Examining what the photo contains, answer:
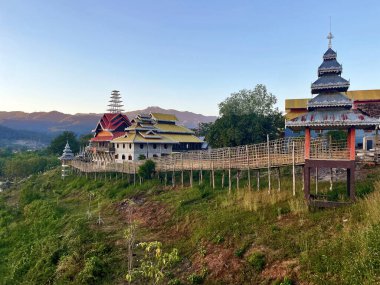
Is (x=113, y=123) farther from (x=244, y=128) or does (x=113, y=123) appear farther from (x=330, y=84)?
(x=330, y=84)

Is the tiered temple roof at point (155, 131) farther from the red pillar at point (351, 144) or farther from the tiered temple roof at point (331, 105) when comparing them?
the red pillar at point (351, 144)

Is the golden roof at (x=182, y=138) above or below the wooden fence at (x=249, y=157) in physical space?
above

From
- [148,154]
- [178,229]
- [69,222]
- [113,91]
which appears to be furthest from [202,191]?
[113,91]

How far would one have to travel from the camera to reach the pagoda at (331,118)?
16.2m

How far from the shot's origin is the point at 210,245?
1552 centimetres

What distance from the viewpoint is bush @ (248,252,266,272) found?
12.4 m

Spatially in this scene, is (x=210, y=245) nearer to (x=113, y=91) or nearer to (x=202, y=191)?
(x=202, y=191)

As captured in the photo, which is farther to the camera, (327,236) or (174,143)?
(174,143)

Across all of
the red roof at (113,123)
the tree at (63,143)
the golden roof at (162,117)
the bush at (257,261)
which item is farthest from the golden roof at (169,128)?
the bush at (257,261)

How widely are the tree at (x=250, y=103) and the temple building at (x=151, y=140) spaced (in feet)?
26.7

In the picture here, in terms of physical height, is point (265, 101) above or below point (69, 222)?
above

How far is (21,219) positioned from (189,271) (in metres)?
26.9

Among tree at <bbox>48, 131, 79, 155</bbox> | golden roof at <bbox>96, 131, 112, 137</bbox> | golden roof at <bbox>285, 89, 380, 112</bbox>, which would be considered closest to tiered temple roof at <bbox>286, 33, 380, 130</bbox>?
golden roof at <bbox>285, 89, 380, 112</bbox>

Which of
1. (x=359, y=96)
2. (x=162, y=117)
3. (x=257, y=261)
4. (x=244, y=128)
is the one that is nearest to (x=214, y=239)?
(x=257, y=261)
